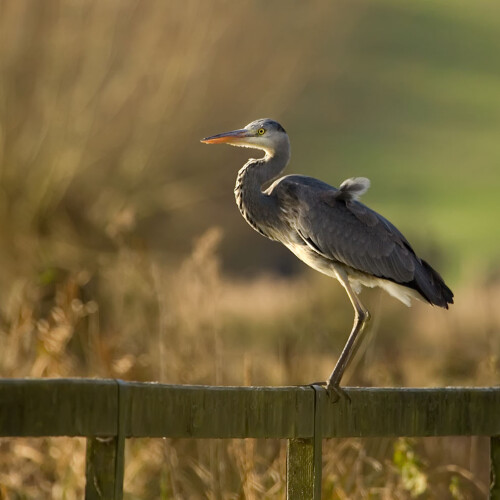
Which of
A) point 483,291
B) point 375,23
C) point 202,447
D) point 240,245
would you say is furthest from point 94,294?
point 375,23

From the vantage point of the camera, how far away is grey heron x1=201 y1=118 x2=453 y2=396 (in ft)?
17.3

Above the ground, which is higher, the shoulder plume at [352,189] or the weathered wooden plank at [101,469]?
the shoulder plume at [352,189]

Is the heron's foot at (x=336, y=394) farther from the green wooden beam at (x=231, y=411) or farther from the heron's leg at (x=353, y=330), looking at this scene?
the heron's leg at (x=353, y=330)

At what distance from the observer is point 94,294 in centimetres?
1210

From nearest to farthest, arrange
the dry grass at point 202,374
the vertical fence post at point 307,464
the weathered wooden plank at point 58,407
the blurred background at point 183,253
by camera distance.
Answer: the weathered wooden plank at point 58,407 → the vertical fence post at point 307,464 → the dry grass at point 202,374 → the blurred background at point 183,253

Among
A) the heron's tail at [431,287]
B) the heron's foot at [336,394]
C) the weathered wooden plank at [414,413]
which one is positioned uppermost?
the heron's tail at [431,287]

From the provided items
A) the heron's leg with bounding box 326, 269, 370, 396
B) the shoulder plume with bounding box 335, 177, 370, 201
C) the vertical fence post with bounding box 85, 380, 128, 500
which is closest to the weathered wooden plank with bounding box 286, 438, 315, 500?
the vertical fence post with bounding box 85, 380, 128, 500

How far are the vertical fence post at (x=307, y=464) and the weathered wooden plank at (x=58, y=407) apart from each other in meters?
0.86

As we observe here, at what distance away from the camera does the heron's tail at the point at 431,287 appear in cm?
521

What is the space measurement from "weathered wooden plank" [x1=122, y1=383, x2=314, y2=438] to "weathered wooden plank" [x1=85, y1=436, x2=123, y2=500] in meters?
0.08

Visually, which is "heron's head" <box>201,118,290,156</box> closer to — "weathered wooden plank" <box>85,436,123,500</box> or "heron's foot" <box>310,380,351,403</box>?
"heron's foot" <box>310,380,351,403</box>

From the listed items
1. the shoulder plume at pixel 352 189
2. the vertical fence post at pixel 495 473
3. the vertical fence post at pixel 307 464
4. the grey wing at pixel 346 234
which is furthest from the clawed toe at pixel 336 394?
the grey wing at pixel 346 234

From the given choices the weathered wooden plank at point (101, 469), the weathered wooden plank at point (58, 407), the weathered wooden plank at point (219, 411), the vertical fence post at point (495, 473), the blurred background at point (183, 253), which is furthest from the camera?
the blurred background at point (183, 253)

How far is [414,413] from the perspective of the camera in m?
3.90
